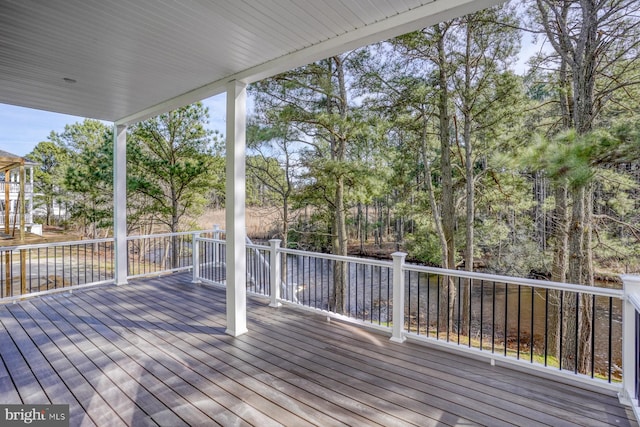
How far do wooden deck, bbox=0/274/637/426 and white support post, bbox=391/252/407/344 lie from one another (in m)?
0.12

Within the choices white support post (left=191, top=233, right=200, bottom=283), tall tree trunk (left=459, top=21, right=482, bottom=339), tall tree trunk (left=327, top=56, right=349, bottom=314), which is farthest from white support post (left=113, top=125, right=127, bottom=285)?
tall tree trunk (left=459, top=21, right=482, bottom=339)

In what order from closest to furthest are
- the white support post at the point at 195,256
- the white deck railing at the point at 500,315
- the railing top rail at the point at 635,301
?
1. the railing top rail at the point at 635,301
2. the white deck railing at the point at 500,315
3. the white support post at the point at 195,256

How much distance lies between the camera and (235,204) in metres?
3.60

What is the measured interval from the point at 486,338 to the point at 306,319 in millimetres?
6953

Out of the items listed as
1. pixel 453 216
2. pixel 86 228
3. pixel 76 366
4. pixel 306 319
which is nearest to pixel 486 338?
pixel 453 216

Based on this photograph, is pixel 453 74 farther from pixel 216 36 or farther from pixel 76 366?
pixel 76 366

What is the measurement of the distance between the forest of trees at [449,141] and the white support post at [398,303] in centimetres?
241

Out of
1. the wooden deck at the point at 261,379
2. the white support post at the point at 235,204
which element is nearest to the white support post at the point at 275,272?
the wooden deck at the point at 261,379

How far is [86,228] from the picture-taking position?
57.1 ft

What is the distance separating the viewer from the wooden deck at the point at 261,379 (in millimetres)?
2188

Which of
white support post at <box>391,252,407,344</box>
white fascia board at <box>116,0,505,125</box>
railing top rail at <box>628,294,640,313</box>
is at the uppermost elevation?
white fascia board at <box>116,0,505,125</box>

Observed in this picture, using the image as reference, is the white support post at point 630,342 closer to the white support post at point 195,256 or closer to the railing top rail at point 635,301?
the railing top rail at point 635,301

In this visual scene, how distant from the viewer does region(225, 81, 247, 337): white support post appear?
3561 millimetres

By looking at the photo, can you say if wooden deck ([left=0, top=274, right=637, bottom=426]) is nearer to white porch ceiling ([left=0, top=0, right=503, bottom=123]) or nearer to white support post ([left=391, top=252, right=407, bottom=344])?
white support post ([left=391, top=252, right=407, bottom=344])
